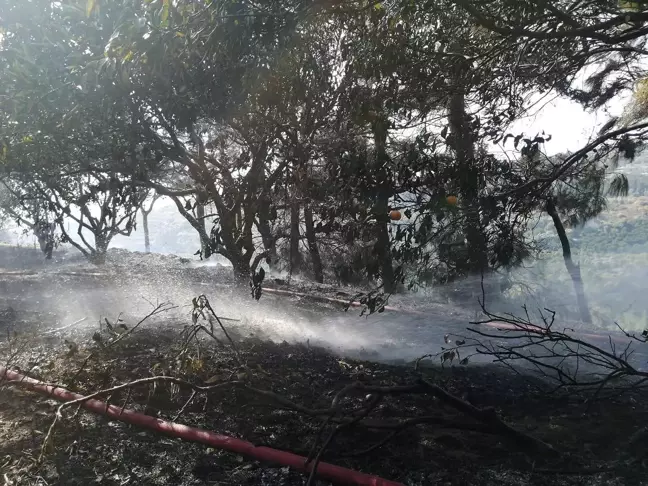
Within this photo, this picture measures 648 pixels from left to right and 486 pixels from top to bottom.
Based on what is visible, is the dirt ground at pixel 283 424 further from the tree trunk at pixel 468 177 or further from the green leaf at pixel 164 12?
the green leaf at pixel 164 12

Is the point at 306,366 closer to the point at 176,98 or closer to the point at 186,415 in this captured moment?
the point at 186,415

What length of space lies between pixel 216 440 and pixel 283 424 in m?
0.60

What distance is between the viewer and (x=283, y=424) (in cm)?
372

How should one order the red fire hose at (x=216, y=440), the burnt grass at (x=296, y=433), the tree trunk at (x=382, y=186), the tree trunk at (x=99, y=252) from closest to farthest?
1. the red fire hose at (x=216, y=440)
2. the burnt grass at (x=296, y=433)
3. the tree trunk at (x=382, y=186)
4. the tree trunk at (x=99, y=252)

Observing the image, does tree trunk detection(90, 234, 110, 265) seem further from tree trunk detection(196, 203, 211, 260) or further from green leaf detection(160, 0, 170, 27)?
green leaf detection(160, 0, 170, 27)

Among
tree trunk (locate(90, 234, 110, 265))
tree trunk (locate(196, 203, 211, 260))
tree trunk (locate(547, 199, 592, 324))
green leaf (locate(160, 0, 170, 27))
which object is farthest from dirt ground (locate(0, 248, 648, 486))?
tree trunk (locate(90, 234, 110, 265))

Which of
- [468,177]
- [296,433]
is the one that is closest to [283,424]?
[296,433]

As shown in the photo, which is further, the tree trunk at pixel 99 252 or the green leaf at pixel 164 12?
the tree trunk at pixel 99 252

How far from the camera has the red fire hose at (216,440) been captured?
108 inches

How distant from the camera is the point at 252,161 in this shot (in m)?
7.18

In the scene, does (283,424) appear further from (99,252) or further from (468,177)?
(99,252)

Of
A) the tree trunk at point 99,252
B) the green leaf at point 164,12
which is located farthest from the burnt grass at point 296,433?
the tree trunk at point 99,252

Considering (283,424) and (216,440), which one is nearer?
(216,440)

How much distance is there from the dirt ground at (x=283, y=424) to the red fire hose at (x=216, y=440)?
0.16 feet
